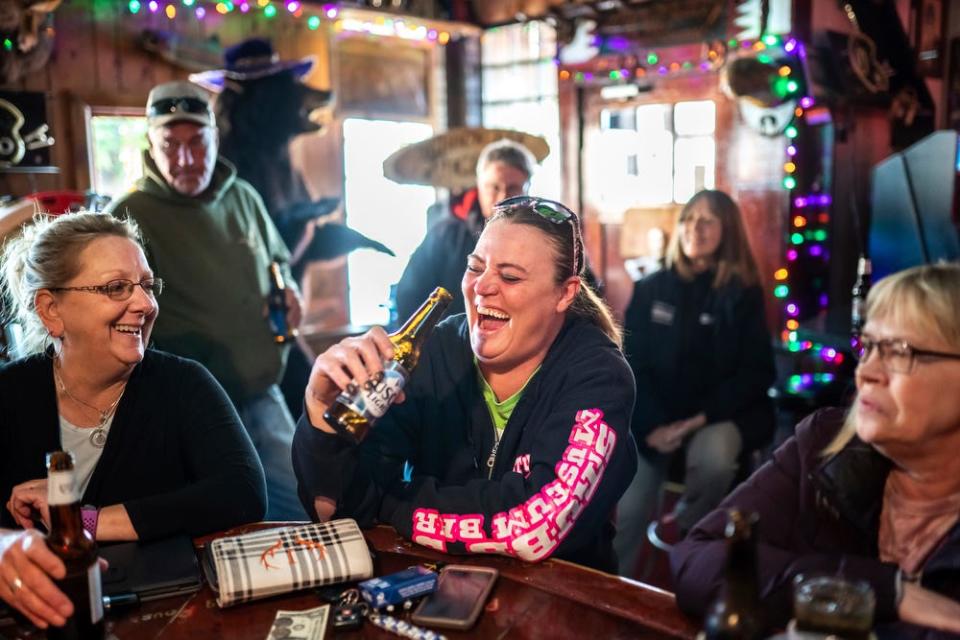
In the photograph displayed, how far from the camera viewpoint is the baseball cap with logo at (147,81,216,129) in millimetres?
2836

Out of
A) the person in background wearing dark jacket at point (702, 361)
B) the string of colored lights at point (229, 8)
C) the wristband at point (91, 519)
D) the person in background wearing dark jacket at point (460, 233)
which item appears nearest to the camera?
the wristband at point (91, 519)

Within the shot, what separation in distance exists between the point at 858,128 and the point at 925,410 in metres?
4.33

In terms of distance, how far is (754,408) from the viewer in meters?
3.31

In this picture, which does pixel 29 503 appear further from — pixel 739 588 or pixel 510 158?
A: pixel 510 158

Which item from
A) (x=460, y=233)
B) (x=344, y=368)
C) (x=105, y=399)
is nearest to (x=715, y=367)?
(x=460, y=233)

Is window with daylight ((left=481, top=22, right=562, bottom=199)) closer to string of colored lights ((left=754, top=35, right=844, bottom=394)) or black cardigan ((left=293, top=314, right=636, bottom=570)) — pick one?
string of colored lights ((left=754, top=35, right=844, bottom=394))

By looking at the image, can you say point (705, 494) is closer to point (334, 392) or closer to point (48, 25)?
point (334, 392)

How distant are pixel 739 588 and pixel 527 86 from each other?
5.74 meters

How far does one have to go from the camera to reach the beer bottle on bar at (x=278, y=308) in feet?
9.95

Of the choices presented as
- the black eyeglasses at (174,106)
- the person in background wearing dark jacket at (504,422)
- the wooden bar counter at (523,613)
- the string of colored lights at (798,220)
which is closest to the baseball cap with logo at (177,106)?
the black eyeglasses at (174,106)

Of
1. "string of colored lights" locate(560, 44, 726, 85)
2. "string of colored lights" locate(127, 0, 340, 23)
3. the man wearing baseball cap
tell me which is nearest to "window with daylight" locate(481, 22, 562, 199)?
"string of colored lights" locate(560, 44, 726, 85)

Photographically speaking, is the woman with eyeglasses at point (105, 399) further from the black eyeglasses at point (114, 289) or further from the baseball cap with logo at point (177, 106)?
the baseball cap with logo at point (177, 106)

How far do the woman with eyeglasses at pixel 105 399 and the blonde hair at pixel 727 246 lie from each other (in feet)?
7.00

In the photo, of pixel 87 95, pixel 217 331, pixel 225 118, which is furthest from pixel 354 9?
pixel 217 331
